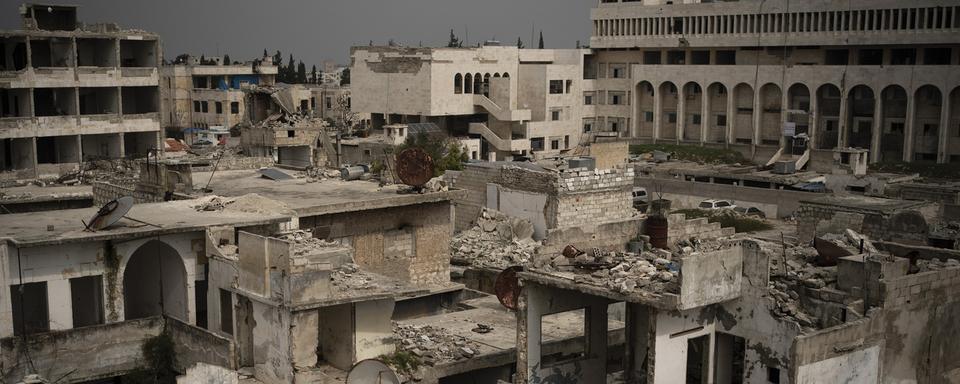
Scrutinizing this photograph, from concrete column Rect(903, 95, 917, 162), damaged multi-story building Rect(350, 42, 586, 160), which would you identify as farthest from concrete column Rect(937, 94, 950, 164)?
damaged multi-story building Rect(350, 42, 586, 160)

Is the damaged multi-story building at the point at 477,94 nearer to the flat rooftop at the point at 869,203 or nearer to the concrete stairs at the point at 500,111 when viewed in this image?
the concrete stairs at the point at 500,111

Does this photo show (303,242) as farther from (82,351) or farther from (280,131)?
(280,131)

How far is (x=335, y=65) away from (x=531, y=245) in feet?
344

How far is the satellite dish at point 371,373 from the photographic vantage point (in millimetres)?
20703

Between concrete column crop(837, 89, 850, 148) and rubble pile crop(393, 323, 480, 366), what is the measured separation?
51379 mm

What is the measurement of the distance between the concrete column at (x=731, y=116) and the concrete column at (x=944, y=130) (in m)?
14.0

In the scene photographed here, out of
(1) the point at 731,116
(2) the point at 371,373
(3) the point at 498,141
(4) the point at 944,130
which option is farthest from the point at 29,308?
(1) the point at 731,116

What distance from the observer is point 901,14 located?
224ft

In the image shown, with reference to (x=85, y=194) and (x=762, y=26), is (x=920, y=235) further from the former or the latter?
(x=762, y=26)

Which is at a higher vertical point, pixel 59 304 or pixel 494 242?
pixel 59 304

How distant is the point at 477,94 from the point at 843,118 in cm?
2297

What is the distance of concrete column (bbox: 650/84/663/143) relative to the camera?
7975 cm

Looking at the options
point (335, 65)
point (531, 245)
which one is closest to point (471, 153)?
point (531, 245)

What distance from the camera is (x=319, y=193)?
1176 inches
